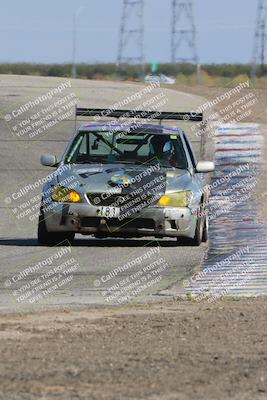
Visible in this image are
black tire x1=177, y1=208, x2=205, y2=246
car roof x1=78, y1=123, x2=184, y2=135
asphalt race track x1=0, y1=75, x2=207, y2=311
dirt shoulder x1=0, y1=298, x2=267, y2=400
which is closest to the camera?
dirt shoulder x1=0, y1=298, x2=267, y2=400

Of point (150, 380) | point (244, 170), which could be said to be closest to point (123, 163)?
point (150, 380)

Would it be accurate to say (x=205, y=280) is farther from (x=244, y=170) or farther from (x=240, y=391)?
(x=244, y=170)

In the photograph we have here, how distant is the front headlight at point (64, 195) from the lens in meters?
14.5

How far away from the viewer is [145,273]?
12.4 metres

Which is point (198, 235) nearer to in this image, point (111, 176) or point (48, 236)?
point (111, 176)

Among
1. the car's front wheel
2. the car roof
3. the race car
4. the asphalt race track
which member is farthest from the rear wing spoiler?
the car's front wheel

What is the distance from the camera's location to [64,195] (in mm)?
14523

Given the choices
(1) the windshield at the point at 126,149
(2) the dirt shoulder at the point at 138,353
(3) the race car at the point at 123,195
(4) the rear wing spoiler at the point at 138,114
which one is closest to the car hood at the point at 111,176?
(3) the race car at the point at 123,195

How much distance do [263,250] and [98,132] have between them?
8.76 ft

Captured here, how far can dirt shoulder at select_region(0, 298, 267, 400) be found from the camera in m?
6.39

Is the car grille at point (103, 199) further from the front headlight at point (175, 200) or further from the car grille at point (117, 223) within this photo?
the front headlight at point (175, 200)

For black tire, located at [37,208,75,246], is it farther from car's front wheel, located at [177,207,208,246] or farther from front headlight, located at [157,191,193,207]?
car's front wheel, located at [177,207,208,246]

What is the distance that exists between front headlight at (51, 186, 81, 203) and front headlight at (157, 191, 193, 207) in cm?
97

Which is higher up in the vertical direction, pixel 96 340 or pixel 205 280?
pixel 96 340
